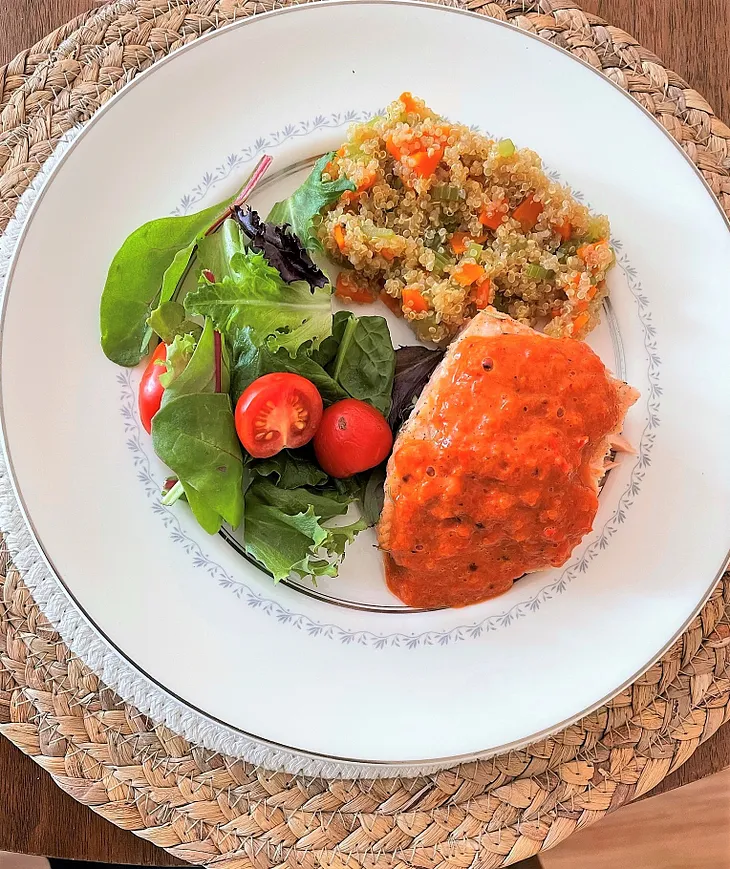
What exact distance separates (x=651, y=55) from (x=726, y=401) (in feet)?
4.44

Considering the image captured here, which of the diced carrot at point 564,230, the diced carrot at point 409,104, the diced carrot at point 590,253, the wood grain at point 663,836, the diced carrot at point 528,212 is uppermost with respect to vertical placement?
the diced carrot at point 409,104

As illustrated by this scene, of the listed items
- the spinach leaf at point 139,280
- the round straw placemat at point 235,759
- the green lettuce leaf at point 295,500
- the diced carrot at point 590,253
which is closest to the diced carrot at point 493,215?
the diced carrot at point 590,253

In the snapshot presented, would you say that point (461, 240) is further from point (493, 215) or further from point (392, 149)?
point (392, 149)

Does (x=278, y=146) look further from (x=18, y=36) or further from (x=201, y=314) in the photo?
(x=18, y=36)

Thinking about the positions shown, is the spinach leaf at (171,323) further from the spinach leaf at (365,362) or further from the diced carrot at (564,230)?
the diced carrot at (564,230)

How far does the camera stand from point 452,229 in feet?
8.31

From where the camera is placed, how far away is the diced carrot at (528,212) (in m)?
2.50

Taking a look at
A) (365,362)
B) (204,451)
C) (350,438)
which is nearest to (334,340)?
(365,362)

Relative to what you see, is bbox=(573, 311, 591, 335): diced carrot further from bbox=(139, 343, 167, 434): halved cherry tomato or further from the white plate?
bbox=(139, 343, 167, 434): halved cherry tomato

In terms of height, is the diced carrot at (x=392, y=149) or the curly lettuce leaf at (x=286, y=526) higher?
the diced carrot at (x=392, y=149)

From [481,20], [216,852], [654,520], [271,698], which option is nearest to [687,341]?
[654,520]

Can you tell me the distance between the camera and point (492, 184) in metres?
2.48

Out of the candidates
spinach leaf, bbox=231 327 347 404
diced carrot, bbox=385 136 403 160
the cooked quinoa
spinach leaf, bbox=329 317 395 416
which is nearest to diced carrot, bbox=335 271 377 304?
the cooked quinoa

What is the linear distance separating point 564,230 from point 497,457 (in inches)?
34.6
